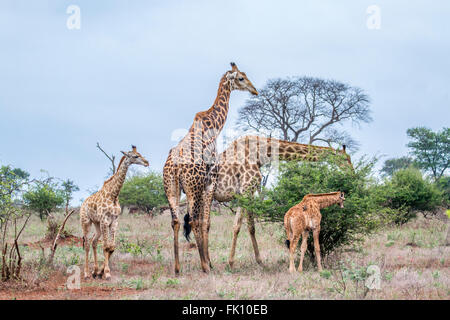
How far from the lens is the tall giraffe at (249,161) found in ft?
34.0

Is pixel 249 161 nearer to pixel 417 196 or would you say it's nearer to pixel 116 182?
pixel 116 182

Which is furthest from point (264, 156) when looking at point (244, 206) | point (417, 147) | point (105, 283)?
point (417, 147)

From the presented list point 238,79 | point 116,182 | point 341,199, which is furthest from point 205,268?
point 238,79

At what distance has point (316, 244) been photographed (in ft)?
29.5

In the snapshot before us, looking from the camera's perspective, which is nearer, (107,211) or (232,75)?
(107,211)

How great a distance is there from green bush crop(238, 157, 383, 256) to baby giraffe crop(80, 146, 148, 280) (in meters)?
2.38

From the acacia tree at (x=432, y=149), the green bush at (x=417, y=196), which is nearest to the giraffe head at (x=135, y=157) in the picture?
the green bush at (x=417, y=196)

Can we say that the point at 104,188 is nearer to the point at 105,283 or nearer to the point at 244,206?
the point at 105,283

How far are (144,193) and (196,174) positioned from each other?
52.6ft

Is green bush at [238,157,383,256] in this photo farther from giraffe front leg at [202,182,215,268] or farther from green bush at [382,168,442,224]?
green bush at [382,168,442,224]

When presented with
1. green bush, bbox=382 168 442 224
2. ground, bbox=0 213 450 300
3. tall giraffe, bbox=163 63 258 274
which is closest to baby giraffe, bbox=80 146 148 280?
ground, bbox=0 213 450 300

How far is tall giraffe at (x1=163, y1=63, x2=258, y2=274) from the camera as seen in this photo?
9453 mm

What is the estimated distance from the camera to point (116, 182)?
9328 millimetres
